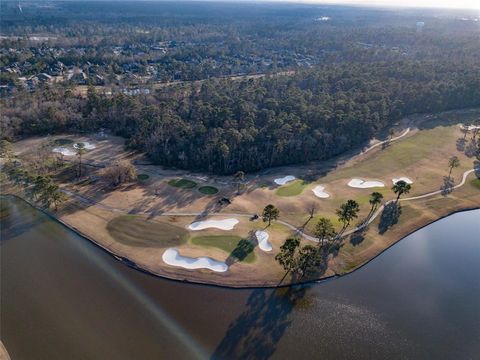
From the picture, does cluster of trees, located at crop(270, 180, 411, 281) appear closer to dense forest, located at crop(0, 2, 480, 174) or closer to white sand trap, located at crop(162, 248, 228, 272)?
white sand trap, located at crop(162, 248, 228, 272)

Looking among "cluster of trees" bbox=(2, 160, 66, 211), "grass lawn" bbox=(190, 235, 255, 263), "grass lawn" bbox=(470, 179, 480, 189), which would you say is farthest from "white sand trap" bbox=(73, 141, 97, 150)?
"grass lawn" bbox=(470, 179, 480, 189)

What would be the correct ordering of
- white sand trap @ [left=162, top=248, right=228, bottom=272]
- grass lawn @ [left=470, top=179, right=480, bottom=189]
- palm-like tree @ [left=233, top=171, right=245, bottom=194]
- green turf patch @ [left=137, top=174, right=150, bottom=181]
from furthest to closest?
grass lawn @ [left=470, top=179, right=480, bottom=189] → green turf patch @ [left=137, top=174, right=150, bottom=181] → palm-like tree @ [left=233, top=171, right=245, bottom=194] → white sand trap @ [left=162, top=248, right=228, bottom=272]

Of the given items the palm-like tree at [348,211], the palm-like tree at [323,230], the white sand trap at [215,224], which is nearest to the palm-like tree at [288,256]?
the palm-like tree at [323,230]

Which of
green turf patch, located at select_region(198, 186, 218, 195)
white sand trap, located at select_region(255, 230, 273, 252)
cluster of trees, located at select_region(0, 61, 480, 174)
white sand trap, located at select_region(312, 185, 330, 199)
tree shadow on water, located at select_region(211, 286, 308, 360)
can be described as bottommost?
tree shadow on water, located at select_region(211, 286, 308, 360)

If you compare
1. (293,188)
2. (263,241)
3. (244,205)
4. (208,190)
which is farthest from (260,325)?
(293,188)

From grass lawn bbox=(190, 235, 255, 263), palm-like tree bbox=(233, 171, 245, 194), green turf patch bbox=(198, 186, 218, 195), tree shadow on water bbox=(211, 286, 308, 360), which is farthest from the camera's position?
palm-like tree bbox=(233, 171, 245, 194)

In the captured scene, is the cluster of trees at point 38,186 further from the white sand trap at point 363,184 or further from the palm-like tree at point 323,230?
the white sand trap at point 363,184
